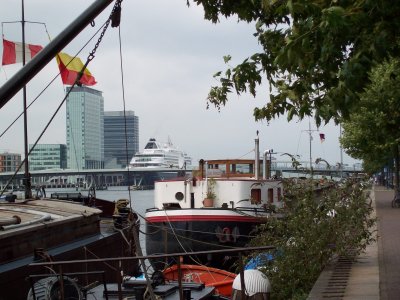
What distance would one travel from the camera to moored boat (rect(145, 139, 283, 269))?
18531 millimetres

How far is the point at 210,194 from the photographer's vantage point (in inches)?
796

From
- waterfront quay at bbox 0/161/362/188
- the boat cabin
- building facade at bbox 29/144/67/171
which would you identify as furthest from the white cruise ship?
the boat cabin

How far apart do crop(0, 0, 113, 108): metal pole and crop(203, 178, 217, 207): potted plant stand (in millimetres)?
15043

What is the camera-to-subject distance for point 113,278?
1364cm

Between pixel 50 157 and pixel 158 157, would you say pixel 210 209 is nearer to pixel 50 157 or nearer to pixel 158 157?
pixel 50 157

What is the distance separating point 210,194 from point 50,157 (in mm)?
24372

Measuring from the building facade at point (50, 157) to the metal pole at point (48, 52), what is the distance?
114ft

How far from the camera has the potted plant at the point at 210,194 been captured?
20.0 meters

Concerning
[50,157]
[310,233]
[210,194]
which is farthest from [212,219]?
[50,157]

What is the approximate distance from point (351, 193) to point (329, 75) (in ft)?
20.2

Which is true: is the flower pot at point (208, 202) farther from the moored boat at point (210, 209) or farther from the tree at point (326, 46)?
the tree at point (326, 46)

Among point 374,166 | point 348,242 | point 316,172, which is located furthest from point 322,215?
point 374,166

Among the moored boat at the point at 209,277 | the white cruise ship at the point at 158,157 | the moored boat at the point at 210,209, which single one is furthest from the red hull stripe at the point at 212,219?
the white cruise ship at the point at 158,157

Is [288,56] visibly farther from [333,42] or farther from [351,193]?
[351,193]
